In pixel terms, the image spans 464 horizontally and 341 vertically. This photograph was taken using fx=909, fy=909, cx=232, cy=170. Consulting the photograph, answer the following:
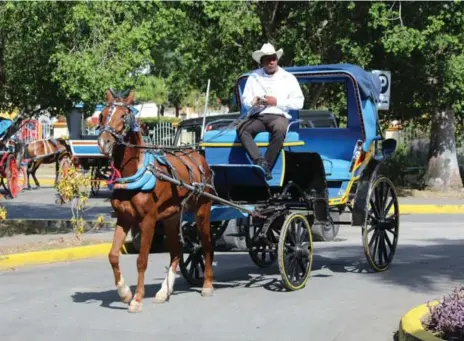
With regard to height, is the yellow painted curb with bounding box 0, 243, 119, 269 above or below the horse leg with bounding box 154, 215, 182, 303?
below

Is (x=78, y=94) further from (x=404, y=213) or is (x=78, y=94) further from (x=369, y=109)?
(x=404, y=213)

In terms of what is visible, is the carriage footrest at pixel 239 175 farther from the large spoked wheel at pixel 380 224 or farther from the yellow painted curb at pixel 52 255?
the yellow painted curb at pixel 52 255

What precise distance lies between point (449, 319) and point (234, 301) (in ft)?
10.8

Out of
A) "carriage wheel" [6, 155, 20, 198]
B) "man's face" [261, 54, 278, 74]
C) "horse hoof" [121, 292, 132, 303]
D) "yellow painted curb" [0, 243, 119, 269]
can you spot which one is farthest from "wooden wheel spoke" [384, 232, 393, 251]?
"carriage wheel" [6, 155, 20, 198]

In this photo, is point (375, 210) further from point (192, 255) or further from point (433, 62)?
point (433, 62)

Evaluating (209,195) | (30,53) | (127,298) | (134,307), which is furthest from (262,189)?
(30,53)

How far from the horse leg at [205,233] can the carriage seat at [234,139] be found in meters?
0.88

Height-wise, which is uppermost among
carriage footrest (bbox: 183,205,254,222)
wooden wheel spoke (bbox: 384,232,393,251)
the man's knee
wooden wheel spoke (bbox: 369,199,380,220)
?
the man's knee

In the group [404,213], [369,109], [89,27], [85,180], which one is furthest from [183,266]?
[404,213]

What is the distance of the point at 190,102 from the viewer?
73750 mm

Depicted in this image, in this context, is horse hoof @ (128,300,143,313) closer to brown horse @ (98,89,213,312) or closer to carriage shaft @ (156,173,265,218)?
brown horse @ (98,89,213,312)

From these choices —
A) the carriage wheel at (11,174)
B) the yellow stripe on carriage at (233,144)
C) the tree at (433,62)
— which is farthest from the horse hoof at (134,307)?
the tree at (433,62)

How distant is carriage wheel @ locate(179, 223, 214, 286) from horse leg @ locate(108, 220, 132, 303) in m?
1.41

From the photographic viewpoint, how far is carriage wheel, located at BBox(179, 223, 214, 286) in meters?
10.9
